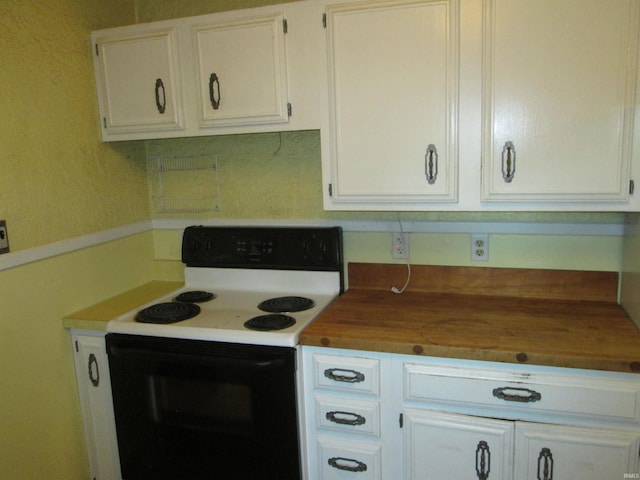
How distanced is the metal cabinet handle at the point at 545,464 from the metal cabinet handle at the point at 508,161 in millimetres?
860

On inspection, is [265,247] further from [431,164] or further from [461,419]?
[461,419]

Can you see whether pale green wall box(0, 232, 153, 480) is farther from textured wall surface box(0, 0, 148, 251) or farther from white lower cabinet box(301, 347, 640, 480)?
white lower cabinet box(301, 347, 640, 480)

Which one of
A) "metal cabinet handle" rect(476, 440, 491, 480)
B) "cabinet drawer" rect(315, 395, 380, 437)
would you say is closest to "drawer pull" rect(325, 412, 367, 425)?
"cabinet drawer" rect(315, 395, 380, 437)

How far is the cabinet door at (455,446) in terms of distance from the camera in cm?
154

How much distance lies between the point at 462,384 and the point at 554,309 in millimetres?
544

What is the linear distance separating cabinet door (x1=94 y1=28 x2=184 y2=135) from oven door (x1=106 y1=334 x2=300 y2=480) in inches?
34.9

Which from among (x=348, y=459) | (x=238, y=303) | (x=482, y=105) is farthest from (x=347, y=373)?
(x=482, y=105)

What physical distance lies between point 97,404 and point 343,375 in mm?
1054

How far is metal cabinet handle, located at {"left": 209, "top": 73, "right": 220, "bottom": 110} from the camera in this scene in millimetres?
1927

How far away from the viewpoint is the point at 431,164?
1729 mm

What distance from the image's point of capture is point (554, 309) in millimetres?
1824

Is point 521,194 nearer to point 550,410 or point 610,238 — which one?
point 610,238

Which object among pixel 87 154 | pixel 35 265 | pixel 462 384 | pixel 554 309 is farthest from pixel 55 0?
pixel 554 309

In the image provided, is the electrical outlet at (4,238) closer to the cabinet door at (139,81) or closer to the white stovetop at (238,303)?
the white stovetop at (238,303)
